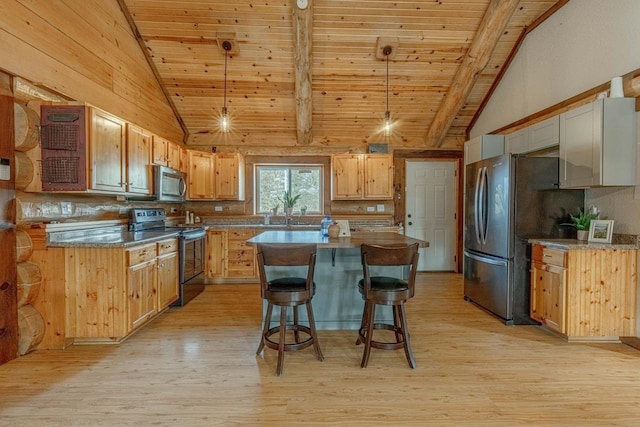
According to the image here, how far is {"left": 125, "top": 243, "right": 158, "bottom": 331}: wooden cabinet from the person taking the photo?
2.93m

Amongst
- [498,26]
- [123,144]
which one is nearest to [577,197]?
[498,26]

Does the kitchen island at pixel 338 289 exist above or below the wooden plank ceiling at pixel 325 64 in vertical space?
below

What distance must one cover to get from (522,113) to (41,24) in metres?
5.60

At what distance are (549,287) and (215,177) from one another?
4.87 metres

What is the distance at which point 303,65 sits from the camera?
4.32 meters

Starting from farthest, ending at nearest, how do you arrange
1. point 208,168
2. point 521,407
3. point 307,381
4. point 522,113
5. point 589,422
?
point 208,168 < point 522,113 < point 307,381 < point 521,407 < point 589,422

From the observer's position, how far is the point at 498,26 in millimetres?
3990

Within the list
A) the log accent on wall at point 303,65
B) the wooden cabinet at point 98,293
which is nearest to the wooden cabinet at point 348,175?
the log accent on wall at point 303,65

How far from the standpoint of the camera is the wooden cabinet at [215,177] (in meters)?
5.39

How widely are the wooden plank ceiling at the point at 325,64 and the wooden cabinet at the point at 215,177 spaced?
0.55 meters

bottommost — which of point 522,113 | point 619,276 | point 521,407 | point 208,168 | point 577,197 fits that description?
point 521,407

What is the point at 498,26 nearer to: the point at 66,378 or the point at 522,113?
the point at 522,113

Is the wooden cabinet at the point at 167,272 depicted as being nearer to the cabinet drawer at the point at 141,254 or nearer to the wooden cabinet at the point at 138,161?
the cabinet drawer at the point at 141,254

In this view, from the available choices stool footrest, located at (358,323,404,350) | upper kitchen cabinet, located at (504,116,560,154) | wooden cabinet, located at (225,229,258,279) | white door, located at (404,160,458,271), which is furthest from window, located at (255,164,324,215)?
stool footrest, located at (358,323,404,350)
